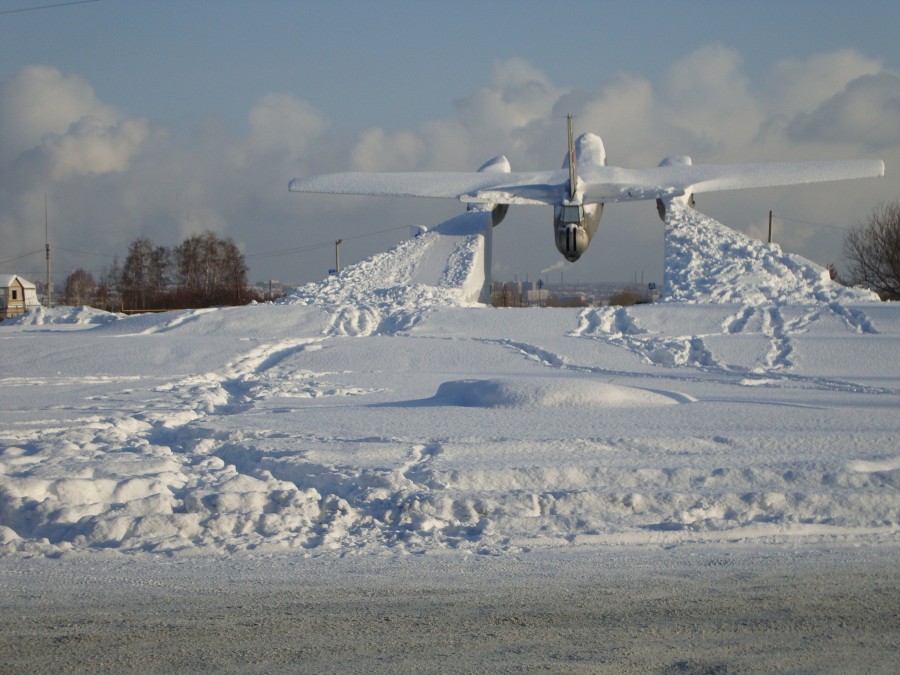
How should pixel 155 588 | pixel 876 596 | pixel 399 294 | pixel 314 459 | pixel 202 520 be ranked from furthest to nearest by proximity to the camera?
pixel 399 294 < pixel 314 459 < pixel 202 520 < pixel 155 588 < pixel 876 596

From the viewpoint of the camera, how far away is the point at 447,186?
25.4 m

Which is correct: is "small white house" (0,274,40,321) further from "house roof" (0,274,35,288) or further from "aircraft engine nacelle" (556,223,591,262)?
"aircraft engine nacelle" (556,223,591,262)

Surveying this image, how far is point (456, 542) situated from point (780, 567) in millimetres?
2102

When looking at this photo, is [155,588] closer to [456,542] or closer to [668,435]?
[456,542]

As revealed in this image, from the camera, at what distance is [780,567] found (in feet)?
16.3

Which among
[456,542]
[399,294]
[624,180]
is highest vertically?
[624,180]

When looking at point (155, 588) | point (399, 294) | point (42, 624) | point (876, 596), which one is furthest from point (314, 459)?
point (399, 294)

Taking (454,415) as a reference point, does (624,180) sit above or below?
above

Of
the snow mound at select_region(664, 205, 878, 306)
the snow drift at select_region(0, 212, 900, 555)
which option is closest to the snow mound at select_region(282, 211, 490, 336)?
the snow drift at select_region(0, 212, 900, 555)

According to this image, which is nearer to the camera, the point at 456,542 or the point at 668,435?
the point at 456,542

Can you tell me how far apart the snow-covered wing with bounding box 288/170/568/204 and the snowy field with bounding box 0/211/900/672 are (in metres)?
9.75

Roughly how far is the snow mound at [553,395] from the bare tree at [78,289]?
59.1 metres

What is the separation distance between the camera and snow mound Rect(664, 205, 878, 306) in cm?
1977

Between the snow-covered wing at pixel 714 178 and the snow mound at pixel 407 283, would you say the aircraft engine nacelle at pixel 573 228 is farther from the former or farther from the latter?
the snow mound at pixel 407 283
